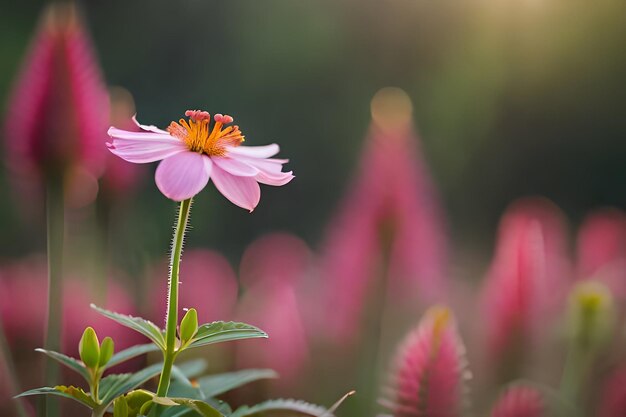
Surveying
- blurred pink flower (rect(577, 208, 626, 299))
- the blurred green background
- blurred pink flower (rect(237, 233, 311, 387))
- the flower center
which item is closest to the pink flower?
the flower center

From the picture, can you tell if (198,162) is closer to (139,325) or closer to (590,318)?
(139,325)

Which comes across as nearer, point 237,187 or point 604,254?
point 237,187

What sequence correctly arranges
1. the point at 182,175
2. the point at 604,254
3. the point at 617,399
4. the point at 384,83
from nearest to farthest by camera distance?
1. the point at 182,175
2. the point at 617,399
3. the point at 604,254
4. the point at 384,83

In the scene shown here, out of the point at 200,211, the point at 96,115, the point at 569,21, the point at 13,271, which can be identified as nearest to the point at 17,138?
the point at 96,115

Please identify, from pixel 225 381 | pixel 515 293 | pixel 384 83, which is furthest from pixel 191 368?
pixel 384 83

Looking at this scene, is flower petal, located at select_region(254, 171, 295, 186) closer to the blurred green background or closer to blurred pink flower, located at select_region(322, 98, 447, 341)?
blurred pink flower, located at select_region(322, 98, 447, 341)

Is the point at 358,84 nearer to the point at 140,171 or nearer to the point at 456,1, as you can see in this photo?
the point at 456,1

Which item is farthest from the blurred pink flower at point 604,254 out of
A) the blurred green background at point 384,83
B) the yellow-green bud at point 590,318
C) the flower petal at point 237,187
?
the blurred green background at point 384,83
